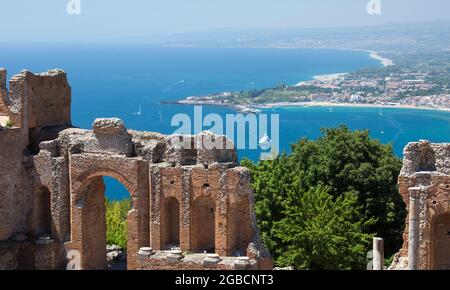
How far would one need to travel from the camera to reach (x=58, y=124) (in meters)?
32.6

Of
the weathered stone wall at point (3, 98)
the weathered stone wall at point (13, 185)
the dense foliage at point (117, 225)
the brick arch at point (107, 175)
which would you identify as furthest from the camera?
the dense foliage at point (117, 225)

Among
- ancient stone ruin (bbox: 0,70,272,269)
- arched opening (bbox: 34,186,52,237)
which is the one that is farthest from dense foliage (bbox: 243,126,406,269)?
arched opening (bbox: 34,186,52,237)

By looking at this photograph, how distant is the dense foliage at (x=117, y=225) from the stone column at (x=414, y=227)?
582 inches

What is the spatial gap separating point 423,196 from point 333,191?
1321 centimetres

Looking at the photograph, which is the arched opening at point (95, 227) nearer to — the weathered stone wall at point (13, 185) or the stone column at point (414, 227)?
the weathered stone wall at point (13, 185)

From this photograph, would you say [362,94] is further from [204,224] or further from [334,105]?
[204,224]

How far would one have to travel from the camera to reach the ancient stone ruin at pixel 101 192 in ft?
92.8

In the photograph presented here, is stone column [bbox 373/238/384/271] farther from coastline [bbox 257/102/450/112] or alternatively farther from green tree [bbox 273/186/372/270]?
coastline [bbox 257/102/450/112]

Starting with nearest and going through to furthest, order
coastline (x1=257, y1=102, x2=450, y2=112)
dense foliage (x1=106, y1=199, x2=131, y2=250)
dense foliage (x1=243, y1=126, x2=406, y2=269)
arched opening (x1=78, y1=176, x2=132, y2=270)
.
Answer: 1. arched opening (x1=78, y1=176, x2=132, y2=270)
2. dense foliage (x1=243, y1=126, x2=406, y2=269)
3. dense foliage (x1=106, y1=199, x2=131, y2=250)
4. coastline (x1=257, y1=102, x2=450, y2=112)

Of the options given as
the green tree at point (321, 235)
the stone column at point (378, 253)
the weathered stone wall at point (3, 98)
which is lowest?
the green tree at point (321, 235)

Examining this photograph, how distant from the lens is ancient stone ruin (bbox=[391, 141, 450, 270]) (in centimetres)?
2516

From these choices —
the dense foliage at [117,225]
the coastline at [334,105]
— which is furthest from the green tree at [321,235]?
the coastline at [334,105]

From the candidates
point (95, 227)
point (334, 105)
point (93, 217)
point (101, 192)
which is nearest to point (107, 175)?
point (101, 192)

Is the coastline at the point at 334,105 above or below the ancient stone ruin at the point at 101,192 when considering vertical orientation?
below
